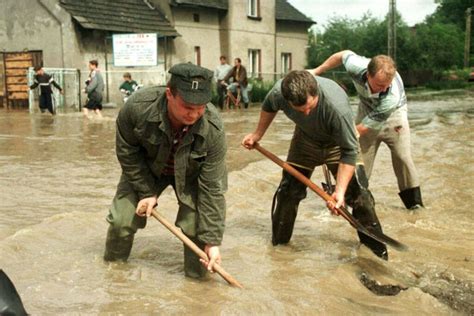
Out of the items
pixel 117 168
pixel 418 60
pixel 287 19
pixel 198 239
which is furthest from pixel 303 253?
pixel 418 60

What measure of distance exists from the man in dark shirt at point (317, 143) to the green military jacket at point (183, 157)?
683 mm

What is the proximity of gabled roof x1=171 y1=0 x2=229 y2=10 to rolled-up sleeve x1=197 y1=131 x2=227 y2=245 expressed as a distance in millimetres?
21985

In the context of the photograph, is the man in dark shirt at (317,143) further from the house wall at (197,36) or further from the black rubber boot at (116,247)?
the house wall at (197,36)

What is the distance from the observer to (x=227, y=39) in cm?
2822

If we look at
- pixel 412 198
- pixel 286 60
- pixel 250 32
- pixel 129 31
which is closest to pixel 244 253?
pixel 412 198

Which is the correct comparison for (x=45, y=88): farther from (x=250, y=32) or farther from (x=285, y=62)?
(x=285, y=62)

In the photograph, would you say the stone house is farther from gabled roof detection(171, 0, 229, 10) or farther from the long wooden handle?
the long wooden handle

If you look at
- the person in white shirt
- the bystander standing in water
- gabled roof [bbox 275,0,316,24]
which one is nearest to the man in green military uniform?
the bystander standing in water

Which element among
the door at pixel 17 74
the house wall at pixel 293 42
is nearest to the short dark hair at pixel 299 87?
the door at pixel 17 74

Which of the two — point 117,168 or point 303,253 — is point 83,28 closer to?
point 117,168

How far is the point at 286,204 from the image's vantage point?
17.7ft

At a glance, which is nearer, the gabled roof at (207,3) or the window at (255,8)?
the gabled roof at (207,3)

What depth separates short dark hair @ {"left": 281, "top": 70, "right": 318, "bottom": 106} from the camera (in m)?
4.32

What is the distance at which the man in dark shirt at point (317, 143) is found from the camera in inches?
175
